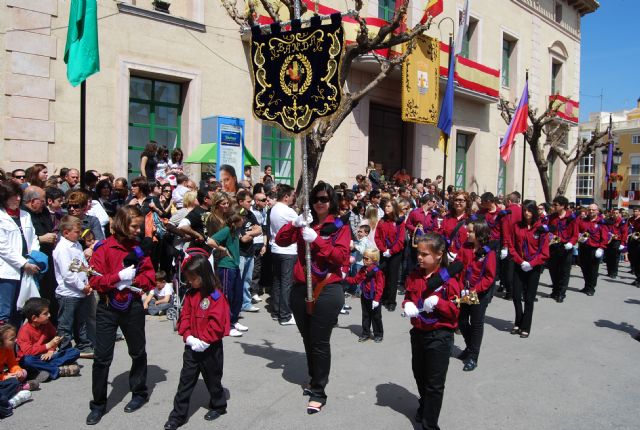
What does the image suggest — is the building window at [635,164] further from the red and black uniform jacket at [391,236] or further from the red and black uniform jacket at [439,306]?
the red and black uniform jacket at [439,306]

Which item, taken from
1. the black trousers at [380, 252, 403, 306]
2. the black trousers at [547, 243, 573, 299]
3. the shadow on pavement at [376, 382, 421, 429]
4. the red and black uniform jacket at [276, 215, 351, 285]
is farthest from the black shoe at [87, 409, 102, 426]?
the black trousers at [547, 243, 573, 299]

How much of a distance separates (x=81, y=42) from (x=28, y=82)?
306 centimetres

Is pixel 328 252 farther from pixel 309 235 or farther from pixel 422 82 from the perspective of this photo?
pixel 422 82

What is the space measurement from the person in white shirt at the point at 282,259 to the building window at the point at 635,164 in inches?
2529

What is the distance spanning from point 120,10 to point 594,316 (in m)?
11.7

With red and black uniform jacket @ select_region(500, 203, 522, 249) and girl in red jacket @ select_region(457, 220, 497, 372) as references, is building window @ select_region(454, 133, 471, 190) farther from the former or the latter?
girl in red jacket @ select_region(457, 220, 497, 372)

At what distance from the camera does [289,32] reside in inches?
228

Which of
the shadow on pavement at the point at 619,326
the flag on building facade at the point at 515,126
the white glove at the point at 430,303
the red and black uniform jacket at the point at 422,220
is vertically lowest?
the shadow on pavement at the point at 619,326

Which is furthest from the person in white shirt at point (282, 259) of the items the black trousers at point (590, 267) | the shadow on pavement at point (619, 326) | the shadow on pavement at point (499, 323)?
the black trousers at point (590, 267)

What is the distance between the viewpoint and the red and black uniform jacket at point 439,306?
4355mm

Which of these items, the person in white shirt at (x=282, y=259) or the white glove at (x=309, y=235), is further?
the person in white shirt at (x=282, y=259)

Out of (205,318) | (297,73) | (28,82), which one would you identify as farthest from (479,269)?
(28,82)

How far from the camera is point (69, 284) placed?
580cm

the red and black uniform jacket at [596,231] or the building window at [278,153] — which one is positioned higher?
the building window at [278,153]
